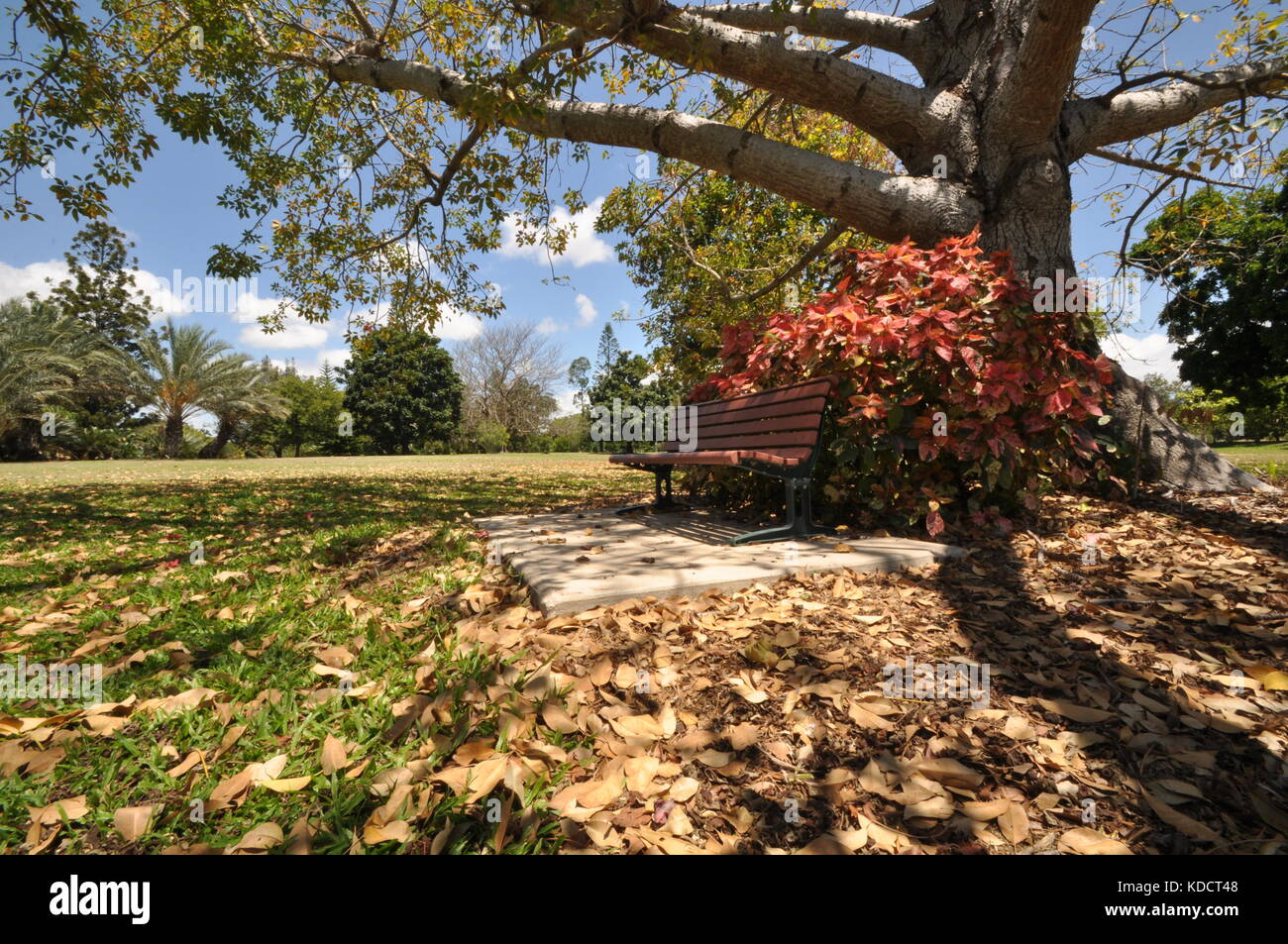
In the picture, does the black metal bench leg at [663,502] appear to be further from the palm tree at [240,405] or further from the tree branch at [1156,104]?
the palm tree at [240,405]

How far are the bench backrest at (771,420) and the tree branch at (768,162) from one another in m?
1.93

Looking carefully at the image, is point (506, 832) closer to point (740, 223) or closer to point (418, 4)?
point (418, 4)

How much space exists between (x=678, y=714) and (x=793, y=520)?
1.90 metres

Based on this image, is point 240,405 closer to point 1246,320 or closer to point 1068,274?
point 1068,274

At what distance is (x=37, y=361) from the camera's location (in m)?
18.6

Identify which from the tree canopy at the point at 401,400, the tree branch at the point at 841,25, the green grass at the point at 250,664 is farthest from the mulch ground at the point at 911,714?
the tree canopy at the point at 401,400

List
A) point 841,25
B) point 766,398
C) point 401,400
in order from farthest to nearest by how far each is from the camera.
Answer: point 401,400, point 841,25, point 766,398

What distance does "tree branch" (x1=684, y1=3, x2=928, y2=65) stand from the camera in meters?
5.02

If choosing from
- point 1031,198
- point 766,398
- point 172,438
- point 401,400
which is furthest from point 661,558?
point 401,400

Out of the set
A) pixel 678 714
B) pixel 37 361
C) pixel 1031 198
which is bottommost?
pixel 678 714

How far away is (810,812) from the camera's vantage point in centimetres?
125
